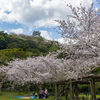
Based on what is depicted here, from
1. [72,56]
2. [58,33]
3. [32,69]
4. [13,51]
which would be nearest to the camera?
[58,33]

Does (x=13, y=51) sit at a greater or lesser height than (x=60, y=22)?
greater

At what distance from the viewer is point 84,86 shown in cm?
1961

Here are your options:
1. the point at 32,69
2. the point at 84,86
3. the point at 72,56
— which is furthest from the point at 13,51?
the point at 72,56

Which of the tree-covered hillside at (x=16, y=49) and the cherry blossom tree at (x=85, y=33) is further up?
the tree-covered hillside at (x=16, y=49)

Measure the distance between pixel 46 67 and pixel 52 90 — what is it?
17.8ft

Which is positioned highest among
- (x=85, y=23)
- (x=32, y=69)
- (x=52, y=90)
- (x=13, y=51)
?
(x=13, y=51)

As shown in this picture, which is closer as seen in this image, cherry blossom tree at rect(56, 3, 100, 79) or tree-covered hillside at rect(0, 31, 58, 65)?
cherry blossom tree at rect(56, 3, 100, 79)

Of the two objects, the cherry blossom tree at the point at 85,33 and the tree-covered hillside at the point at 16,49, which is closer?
the cherry blossom tree at the point at 85,33

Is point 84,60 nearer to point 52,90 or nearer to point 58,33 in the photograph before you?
point 58,33

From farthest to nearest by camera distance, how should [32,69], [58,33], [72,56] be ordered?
1. [32,69]
2. [72,56]
3. [58,33]

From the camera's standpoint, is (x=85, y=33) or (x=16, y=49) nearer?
(x=85, y=33)

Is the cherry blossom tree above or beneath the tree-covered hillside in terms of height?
beneath

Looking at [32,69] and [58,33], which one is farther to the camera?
[32,69]

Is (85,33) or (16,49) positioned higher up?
(16,49)
